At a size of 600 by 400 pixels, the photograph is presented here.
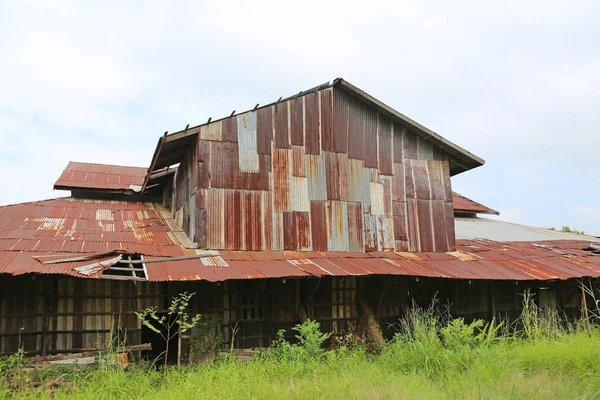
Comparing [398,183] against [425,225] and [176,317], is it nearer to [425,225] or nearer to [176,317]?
[425,225]

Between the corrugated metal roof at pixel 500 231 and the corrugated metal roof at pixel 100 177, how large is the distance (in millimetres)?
10905

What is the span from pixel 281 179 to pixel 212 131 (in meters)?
1.96

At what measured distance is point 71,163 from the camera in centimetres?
1706

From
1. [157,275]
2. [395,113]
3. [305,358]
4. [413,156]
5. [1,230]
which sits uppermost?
[395,113]

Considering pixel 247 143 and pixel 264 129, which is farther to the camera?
pixel 264 129

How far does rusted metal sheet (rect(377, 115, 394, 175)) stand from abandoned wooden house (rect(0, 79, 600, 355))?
3cm

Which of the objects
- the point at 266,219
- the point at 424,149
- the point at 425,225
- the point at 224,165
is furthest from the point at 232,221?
the point at 424,149

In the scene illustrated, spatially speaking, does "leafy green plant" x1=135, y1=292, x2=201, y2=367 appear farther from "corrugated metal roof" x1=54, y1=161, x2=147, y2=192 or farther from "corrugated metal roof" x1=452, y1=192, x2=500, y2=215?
"corrugated metal roof" x1=452, y1=192, x2=500, y2=215

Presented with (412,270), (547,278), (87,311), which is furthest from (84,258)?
(547,278)

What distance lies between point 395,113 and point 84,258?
8.44 meters

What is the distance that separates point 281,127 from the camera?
38.7 ft

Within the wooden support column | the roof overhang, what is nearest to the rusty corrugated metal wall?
the roof overhang

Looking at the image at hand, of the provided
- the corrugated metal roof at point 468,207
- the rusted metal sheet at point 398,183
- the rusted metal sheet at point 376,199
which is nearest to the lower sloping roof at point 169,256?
the rusted metal sheet at point 376,199

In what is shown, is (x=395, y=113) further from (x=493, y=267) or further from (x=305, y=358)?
(x=305, y=358)
